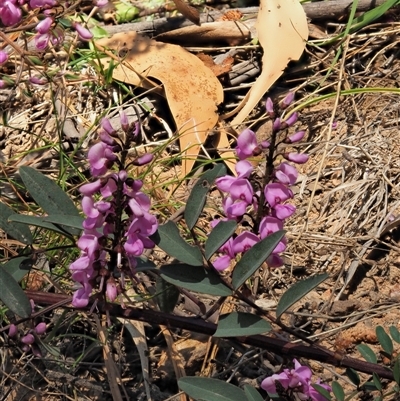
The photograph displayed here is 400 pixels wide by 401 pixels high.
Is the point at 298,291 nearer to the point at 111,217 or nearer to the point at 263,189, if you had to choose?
the point at 263,189

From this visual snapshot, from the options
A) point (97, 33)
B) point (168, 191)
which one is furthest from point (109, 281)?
point (97, 33)

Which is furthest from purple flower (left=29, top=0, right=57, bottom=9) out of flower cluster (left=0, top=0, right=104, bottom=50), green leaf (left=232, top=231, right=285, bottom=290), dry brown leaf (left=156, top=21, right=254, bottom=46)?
green leaf (left=232, top=231, right=285, bottom=290)

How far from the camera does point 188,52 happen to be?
107 inches

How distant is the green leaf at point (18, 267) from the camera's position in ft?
4.88

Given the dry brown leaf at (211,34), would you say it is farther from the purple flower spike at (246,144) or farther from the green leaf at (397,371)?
the green leaf at (397,371)

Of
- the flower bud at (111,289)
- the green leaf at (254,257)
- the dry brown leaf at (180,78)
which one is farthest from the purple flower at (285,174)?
the dry brown leaf at (180,78)

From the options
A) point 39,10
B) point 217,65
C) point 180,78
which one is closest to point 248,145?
point 39,10

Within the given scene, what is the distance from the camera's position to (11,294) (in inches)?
55.6

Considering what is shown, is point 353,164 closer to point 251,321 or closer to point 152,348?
point 152,348

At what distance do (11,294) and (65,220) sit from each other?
0.65 ft

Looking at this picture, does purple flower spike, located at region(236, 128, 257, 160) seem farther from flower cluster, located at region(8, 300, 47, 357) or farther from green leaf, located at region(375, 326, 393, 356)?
flower cluster, located at region(8, 300, 47, 357)

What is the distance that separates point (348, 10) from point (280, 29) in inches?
12.4

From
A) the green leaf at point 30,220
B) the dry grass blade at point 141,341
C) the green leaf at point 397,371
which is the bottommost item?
the dry grass blade at point 141,341

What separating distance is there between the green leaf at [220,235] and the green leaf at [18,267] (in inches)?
15.4
